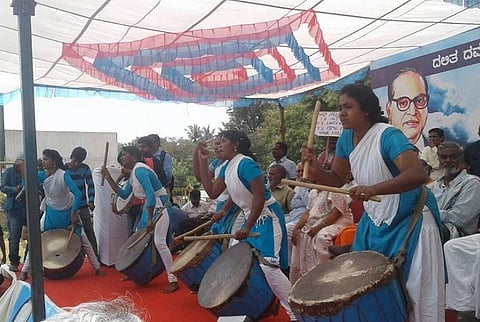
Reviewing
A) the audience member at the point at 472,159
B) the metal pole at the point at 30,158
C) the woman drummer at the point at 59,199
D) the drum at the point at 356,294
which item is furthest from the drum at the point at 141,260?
the metal pole at the point at 30,158

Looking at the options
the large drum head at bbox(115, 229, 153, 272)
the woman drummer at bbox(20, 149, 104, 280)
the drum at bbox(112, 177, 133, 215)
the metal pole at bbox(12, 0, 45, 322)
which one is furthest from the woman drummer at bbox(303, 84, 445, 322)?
the woman drummer at bbox(20, 149, 104, 280)

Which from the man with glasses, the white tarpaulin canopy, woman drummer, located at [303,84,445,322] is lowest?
woman drummer, located at [303,84,445,322]

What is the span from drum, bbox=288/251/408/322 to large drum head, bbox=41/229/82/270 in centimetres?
402

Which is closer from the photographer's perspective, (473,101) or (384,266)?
(384,266)

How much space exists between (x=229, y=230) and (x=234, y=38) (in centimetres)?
198

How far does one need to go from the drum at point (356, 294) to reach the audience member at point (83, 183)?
→ 438cm

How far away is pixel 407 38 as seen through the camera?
7.12 m

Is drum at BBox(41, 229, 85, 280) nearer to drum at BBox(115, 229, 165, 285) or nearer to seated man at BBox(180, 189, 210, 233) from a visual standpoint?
drum at BBox(115, 229, 165, 285)

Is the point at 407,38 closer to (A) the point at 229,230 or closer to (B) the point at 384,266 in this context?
(A) the point at 229,230

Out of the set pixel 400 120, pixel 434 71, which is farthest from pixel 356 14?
pixel 400 120

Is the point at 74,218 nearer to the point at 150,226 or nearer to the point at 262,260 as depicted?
the point at 150,226

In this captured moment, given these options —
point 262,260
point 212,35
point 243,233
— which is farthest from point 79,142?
point 262,260

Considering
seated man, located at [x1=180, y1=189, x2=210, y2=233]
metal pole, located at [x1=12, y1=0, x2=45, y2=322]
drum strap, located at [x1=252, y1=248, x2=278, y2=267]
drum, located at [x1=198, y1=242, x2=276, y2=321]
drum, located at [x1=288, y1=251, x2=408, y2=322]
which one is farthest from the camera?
seated man, located at [x1=180, y1=189, x2=210, y2=233]

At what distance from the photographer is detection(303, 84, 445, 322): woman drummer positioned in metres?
2.37
